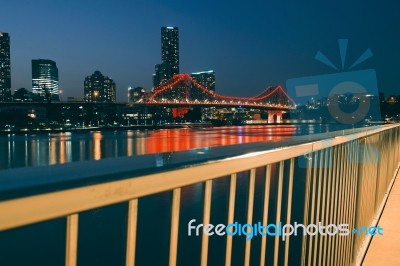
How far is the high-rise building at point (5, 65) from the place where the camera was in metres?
125

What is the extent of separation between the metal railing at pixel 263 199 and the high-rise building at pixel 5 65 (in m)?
129

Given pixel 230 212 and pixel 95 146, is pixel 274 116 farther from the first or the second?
pixel 230 212

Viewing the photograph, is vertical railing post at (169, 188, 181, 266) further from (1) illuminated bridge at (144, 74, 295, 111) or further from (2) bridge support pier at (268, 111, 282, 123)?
(2) bridge support pier at (268, 111, 282, 123)

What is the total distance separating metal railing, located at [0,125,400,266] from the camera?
603 mm

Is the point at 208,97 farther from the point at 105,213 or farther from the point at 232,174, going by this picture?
the point at 232,174

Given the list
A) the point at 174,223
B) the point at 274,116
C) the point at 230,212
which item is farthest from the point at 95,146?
the point at 274,116

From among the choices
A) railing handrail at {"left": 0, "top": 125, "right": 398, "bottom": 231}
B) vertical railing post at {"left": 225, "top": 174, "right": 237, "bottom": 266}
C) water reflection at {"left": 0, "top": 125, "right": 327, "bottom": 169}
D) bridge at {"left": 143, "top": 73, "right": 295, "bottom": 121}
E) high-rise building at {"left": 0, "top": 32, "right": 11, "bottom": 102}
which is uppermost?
high-rise building at {"left": 0, "top": 32, "right": 11, "bottom": 102}

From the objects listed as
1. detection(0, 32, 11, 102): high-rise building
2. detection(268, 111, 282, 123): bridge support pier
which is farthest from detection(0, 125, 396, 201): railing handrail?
detection(0, 32, 11, 102): high-rise building

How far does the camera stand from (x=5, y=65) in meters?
138

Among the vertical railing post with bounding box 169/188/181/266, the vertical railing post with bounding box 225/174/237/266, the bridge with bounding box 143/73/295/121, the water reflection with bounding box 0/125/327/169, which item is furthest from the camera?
the bridge with bounding box 143/73/295/121

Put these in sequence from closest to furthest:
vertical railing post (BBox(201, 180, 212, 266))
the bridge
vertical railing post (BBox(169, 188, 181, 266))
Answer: vertical railing post (BBox(169, 188, 181, 266)), vertical railing post (BBox(201, 180, 212, 266)), the bridge

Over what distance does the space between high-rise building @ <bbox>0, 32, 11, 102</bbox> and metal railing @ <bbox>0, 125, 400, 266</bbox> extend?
12924 centimetres

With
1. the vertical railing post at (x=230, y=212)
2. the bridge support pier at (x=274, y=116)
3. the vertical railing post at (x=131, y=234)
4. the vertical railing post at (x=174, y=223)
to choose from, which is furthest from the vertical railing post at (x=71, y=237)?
the bridge support pier at (x=274, y=116)

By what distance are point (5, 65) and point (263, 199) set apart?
156m
